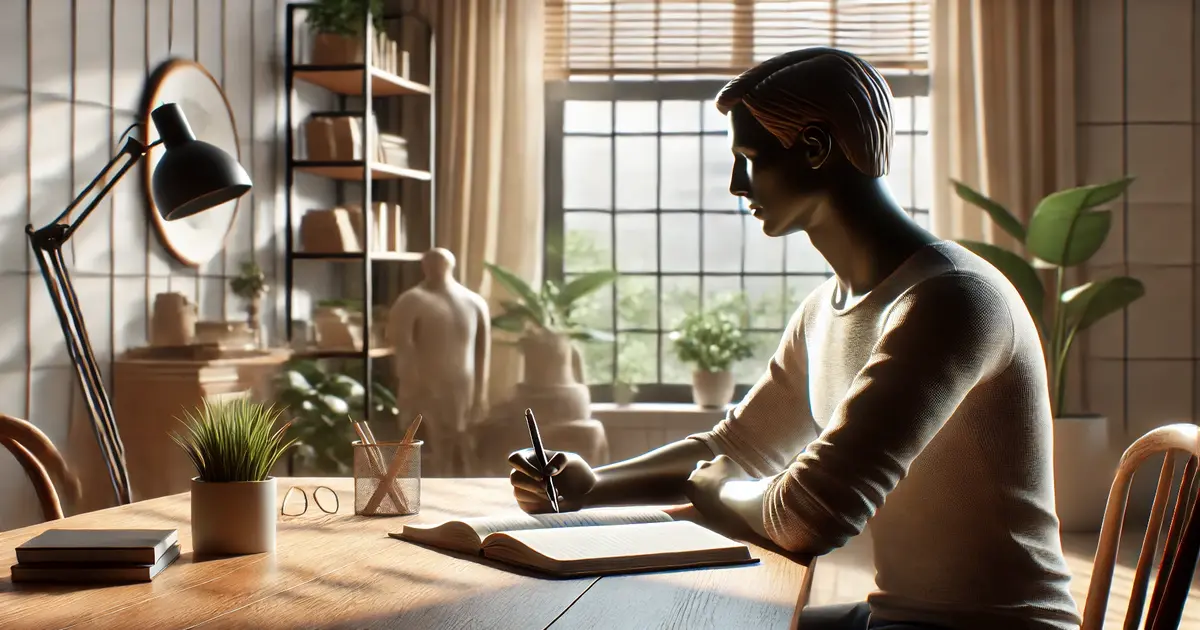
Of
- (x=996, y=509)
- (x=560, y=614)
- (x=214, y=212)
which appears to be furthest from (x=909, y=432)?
(x=214, y=212)

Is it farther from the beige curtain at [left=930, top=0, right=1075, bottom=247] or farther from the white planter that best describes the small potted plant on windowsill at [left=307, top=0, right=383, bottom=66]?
the white planter

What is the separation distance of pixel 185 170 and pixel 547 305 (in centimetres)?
286

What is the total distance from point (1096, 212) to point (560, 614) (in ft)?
13.0

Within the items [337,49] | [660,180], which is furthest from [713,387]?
[337,49]

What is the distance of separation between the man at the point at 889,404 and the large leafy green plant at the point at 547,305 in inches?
126

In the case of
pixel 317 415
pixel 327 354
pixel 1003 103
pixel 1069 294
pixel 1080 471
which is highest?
pixel 1003 103

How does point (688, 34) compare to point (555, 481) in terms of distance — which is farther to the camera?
point (688, 34)

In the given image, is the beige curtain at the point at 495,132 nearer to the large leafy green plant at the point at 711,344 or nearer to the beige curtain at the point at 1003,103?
the large leafy green plant at the point at 711,344

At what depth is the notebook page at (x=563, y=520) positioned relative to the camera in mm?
1376

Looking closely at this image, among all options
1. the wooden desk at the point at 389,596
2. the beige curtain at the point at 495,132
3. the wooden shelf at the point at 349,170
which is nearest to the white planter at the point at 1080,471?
the beige curtain at the point at 495,132

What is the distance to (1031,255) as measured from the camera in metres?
4.72

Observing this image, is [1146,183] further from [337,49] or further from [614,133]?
[337,49]

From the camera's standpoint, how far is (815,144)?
148cm

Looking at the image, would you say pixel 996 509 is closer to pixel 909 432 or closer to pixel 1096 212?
pixel 909 432
